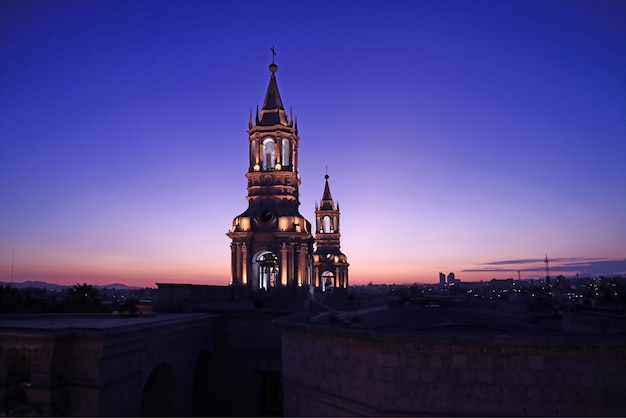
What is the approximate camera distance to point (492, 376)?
11.3 metres

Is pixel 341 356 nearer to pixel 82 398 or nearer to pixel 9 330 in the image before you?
pixel 82 398

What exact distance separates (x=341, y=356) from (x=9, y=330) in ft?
31.4

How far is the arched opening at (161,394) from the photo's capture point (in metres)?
18.7

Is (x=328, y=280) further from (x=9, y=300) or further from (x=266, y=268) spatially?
(x=9, y=300)

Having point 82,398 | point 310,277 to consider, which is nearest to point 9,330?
point 82,398

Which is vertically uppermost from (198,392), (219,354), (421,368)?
(421,368)

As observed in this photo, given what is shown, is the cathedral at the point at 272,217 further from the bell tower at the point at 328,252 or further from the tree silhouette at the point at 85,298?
the bell tower at the point at 328,252

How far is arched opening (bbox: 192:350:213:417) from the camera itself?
22.8m

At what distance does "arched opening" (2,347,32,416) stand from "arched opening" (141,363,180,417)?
518cm

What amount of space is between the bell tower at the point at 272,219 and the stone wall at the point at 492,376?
23.1 meters

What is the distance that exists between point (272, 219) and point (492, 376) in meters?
25.7

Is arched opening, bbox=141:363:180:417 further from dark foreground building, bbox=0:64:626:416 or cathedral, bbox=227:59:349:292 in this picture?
cathedral, bbox=227:59:349:292

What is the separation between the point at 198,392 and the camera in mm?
23094

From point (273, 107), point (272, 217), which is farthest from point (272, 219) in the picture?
point (273, 107)
